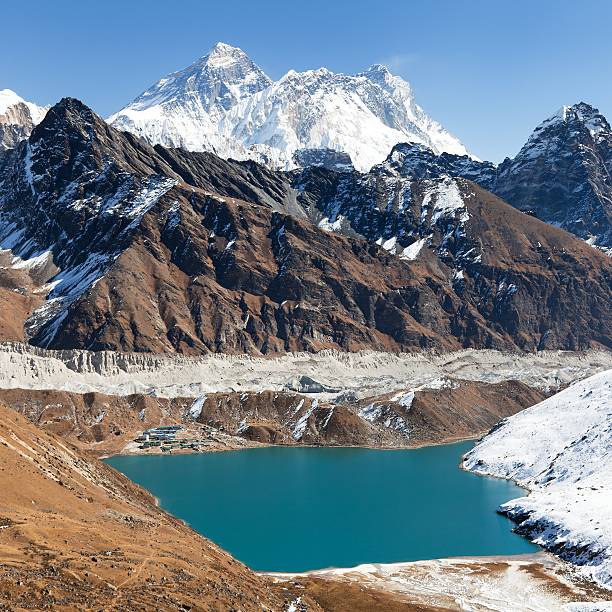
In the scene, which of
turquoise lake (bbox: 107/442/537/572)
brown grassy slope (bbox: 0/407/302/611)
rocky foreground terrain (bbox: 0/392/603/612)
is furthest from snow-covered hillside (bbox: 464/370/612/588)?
brown grassy slope (bbox: 0/407/302/611)

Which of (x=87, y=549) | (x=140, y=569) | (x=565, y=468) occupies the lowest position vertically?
(x=140, y=569)

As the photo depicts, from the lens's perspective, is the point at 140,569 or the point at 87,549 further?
the point at 87,549

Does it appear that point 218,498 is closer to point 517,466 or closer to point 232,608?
Answer: point 517,466

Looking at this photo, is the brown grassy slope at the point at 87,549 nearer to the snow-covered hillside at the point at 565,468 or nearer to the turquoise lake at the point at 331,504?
the turquoise lake at the point at 331,504

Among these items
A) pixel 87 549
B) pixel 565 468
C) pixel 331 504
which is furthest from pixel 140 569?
pixel 565 468

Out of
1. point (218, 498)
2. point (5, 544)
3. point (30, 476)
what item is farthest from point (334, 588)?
point (218, 498)

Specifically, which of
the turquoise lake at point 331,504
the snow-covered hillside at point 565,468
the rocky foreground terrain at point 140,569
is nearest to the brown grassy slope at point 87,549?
the rocky foreground terrain at point 140,569

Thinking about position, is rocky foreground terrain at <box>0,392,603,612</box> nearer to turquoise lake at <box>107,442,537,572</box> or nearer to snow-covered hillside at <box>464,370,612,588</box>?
snow-covered hillside at <box>464,370,612,588</box>

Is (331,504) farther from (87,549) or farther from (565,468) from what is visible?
(87,549)
